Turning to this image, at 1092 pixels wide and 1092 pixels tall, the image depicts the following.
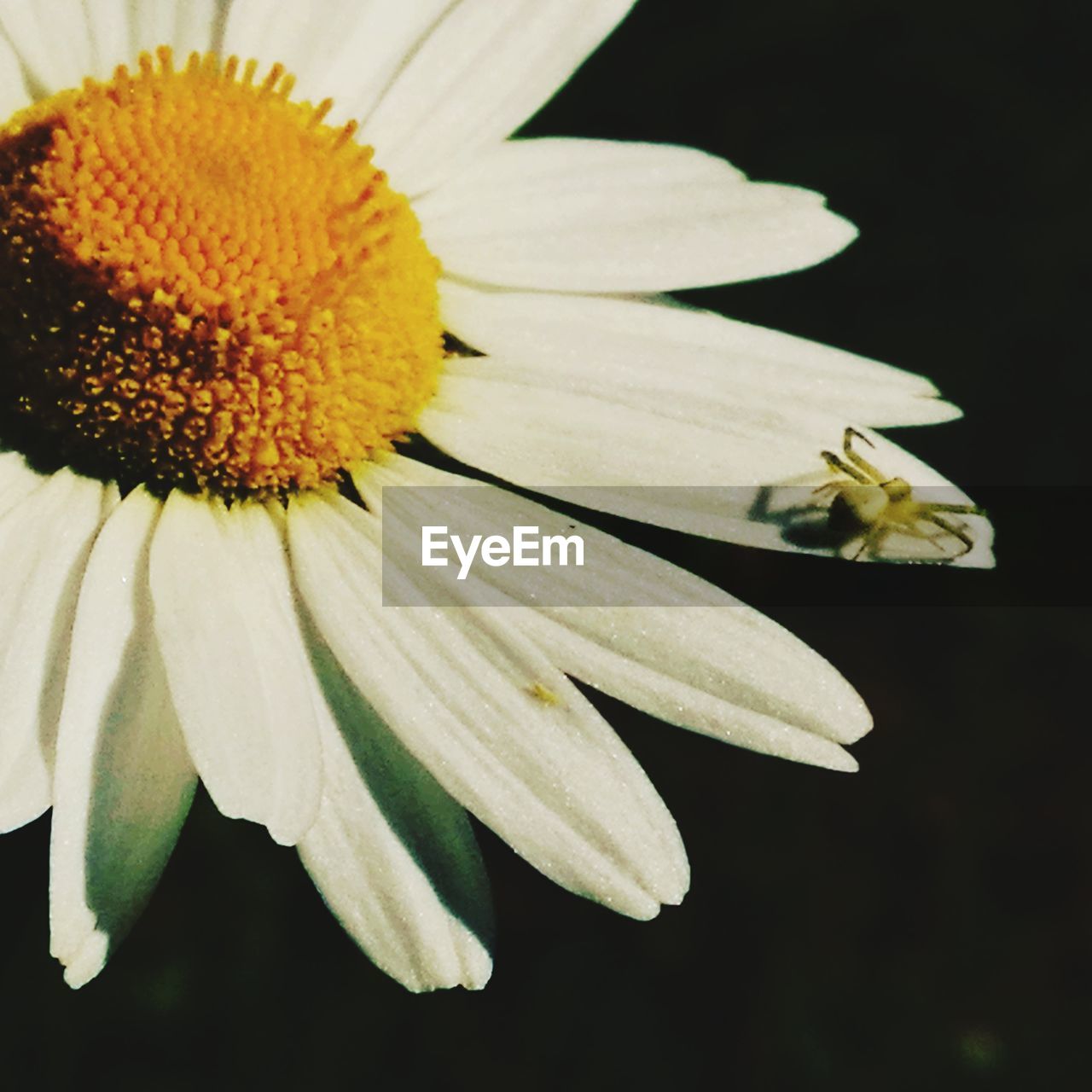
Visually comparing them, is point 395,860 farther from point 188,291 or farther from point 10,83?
point 10,83

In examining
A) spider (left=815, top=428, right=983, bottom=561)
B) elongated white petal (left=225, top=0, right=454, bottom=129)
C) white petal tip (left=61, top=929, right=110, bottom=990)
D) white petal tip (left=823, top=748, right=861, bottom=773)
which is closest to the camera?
white petal tip (left=61, top=929, right=110, bottom=990)

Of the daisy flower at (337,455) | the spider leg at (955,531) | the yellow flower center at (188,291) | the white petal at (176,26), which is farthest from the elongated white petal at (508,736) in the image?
the white petal at (176,26)

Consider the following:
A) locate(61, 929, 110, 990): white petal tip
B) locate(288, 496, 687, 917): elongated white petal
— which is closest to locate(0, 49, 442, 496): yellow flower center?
locate(288, 496, 687, 917): elongated white petal

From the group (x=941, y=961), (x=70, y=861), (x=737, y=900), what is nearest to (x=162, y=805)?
(x=70, y=861)

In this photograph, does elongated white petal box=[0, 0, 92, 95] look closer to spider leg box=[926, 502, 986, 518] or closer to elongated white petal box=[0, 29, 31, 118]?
elongated white petal box=[0, 29, 31, 118]

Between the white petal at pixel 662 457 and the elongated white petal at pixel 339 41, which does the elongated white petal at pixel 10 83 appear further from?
the white petal at pixel 662 457
